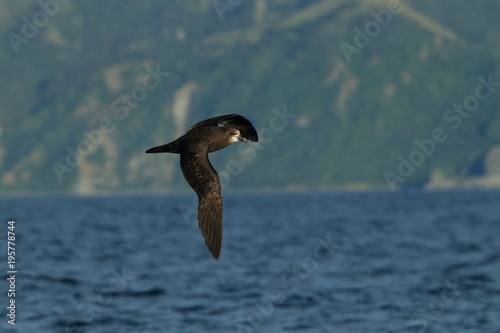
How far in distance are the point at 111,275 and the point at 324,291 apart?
1753cm

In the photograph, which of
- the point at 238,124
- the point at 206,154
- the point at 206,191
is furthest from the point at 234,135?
the point at 206,191


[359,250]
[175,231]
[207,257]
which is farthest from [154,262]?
[175,231]

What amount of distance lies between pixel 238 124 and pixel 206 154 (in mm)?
794

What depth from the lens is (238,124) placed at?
13.8 m

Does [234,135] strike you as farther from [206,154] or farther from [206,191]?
[206,191]

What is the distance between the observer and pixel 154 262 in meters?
75.9

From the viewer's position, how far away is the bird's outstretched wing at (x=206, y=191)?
560 inches

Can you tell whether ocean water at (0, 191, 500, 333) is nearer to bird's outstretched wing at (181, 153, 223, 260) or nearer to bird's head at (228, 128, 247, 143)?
bird's outstretched wing at (181, 153, 223, 260)

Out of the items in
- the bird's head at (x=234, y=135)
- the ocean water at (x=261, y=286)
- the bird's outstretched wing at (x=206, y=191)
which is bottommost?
the bird's outstretched wing at (x=206, y=191)

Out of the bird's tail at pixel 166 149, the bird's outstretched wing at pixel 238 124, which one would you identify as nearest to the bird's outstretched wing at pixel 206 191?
the bird's tail at pixel 166 149

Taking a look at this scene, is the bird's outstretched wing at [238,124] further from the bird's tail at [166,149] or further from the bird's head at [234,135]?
the bird's tail at [166,149]

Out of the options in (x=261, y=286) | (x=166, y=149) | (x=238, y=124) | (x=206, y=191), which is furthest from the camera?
(x=261, y=286)

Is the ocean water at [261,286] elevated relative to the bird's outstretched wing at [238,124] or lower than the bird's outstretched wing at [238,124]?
elevated

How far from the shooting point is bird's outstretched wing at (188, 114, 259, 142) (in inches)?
523
